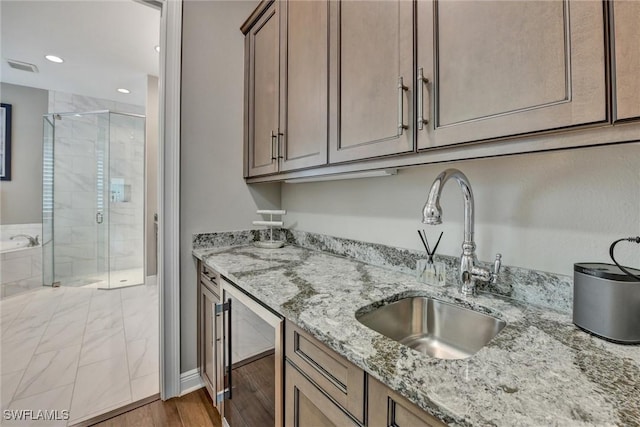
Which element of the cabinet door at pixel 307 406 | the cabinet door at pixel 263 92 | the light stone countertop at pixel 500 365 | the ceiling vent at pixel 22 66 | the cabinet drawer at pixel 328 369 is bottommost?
the cabinet door at pixel 307 406

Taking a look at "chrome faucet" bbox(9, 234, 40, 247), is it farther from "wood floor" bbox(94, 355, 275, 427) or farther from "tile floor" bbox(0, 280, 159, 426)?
"wood floor" bbox(94, 355, 275, 427)

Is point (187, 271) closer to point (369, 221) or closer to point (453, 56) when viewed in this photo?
point (369, 221)

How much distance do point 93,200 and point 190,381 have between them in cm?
350

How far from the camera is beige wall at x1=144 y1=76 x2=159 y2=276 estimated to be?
339 cm

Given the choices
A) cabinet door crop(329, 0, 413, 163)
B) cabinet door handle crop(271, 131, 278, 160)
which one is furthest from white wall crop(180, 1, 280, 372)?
cabinet door crop(329, 0, 413, 163)

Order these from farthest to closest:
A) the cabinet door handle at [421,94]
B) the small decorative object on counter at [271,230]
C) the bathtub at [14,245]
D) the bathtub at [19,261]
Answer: the bathtub at [14,245] → the bathtub at [19,261] → the small decorative object on counter at [271,230] → the cabinet door handle at [421,94]

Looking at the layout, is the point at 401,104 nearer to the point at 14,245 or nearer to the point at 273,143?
the point at 273,143

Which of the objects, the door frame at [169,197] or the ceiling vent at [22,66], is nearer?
the door frame at [169,197]

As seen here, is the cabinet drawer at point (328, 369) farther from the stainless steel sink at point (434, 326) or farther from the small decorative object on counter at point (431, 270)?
the small decorative object on counter at point (431, 270)

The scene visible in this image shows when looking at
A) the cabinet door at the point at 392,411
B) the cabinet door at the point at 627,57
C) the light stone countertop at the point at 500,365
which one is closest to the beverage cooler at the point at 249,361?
the light stone countertop at the point at 500,365

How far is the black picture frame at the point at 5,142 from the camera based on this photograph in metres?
3.35

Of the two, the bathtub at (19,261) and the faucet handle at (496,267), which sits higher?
the faucet handle at (496,267)

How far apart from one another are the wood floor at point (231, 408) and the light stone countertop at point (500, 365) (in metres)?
0.30

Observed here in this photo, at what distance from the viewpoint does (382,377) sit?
0.52 metres
